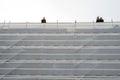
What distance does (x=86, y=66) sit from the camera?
10.4 metres

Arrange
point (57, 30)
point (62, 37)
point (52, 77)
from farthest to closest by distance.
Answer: point (57, 30)
point (62, 37)
point (52, 77)

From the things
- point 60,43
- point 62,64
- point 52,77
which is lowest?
point 52,77

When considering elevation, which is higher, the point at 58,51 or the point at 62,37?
the point at 62,37

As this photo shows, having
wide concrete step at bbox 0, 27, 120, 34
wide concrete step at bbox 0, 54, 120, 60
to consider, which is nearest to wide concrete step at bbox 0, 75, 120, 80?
wide concrete step at bbox 0, 54, 120, 60

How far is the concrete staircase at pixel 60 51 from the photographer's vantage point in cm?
1031

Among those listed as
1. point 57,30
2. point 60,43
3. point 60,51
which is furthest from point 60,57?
point 57,30

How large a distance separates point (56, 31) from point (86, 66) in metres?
2.17

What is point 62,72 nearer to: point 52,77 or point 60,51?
point 52,77

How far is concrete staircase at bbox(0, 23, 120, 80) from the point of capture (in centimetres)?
1031

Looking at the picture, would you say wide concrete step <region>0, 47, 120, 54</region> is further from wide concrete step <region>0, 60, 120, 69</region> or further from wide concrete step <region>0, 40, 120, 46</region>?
wide concrete step <region>0, 60, 120, 69</region>

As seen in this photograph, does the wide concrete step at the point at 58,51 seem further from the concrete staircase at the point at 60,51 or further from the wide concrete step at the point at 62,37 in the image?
the wide concrete step at the point at 62,37

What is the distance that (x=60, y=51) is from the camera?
10734 millimetres

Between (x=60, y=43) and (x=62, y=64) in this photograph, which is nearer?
(x=62, y=64)

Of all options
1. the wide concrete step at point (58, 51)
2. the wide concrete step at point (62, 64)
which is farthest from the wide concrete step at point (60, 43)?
the wide concrete step at point (62, 64)
